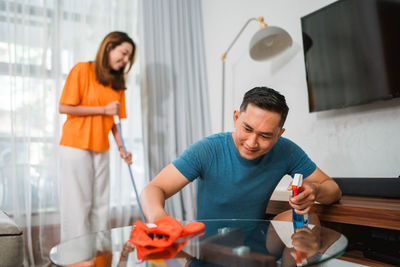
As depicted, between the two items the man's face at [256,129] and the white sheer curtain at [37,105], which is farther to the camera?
the white sheer curtain at [37,105]

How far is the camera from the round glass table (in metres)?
0.67

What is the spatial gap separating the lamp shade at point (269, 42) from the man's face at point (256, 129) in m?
0.92

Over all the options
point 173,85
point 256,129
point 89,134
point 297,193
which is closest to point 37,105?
point 89,134

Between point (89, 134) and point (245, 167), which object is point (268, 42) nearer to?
point (245, 167)

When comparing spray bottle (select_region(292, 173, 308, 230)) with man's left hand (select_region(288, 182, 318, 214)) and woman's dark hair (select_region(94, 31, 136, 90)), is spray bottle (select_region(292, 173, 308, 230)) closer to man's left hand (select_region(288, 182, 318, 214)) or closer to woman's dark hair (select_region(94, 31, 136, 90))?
man's left hand (select_region(288, 182, 318, 214))

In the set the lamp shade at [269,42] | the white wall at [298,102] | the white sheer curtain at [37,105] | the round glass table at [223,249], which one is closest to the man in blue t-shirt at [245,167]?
the round glass table at [223,249]

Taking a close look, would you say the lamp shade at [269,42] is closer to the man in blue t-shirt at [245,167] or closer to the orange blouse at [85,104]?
the man in blue t-shirt at [245,167]

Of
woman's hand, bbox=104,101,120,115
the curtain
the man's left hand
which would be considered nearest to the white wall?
the curtain

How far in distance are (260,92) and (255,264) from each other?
636 mm

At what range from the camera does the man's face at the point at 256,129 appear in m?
1.09

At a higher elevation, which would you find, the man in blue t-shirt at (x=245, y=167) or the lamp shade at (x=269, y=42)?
the lamp shade at (x=269, y=42)

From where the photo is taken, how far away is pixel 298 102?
2.09 m

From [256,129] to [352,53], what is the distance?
0.92 meters

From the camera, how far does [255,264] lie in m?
0.66
